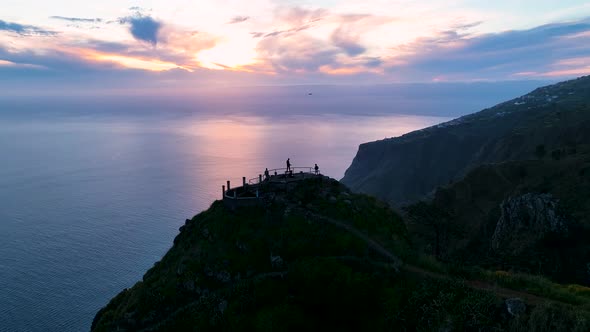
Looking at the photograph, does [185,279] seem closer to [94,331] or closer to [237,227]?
[237,227]

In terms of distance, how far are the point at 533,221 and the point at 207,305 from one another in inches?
1757

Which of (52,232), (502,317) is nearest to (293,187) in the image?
(502,317)

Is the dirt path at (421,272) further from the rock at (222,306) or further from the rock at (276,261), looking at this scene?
the rock at (222,306)

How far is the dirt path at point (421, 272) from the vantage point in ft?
78.7

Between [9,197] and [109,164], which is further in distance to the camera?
[109,164]

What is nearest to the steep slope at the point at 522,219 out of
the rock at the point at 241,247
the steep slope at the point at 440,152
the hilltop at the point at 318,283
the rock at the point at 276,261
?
the hilltop at the point at 318,283

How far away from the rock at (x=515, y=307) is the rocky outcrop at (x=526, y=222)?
30.6 metres

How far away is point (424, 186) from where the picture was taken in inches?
5192

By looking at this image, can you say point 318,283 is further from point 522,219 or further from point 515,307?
point 522,219

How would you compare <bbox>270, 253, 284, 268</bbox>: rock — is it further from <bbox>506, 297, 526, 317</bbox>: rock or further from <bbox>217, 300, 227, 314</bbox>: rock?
<bbox>506, 297, 526, 317</bbox>: rock

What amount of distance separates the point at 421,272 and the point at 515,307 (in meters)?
7.10

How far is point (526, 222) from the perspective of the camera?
176 feet

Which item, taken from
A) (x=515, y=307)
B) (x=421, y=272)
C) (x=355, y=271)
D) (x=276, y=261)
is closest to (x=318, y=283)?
(x=355, y=271)

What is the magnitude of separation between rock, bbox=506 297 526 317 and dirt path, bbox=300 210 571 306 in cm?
75
